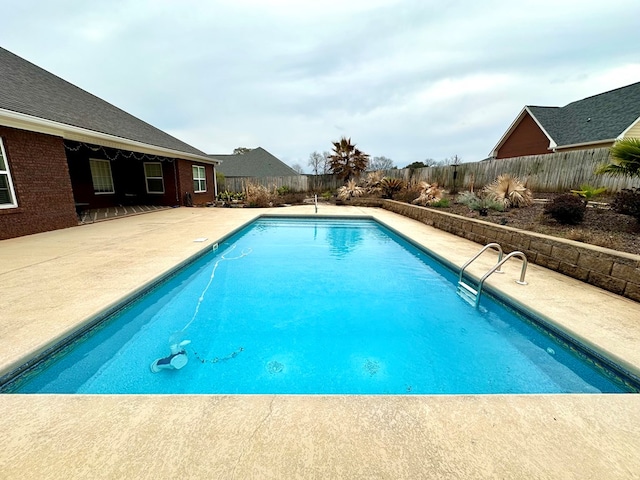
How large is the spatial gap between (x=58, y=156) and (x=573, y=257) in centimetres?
1159

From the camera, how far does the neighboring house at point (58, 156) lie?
6.03 meters

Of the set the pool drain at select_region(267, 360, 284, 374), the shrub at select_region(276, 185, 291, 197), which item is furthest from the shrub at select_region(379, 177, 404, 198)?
the pool drain at select_region(267, 360, 284, 374)

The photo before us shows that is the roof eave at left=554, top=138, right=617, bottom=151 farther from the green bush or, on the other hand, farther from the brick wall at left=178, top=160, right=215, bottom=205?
the brick wall at left=178, top=160, right=215, bottom=205

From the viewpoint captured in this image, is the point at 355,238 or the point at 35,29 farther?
the point at 35,29

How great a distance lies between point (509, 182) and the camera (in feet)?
25.4

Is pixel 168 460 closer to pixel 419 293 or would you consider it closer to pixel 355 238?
pixel 419 293

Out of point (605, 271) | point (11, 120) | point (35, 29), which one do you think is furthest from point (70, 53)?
point (605, 271)

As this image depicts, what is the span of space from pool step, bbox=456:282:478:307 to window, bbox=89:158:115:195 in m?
13.9

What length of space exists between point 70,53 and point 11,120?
8.13 meters

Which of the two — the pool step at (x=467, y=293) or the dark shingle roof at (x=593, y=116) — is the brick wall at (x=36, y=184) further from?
the dark shingle roof at (x=593, y=116)

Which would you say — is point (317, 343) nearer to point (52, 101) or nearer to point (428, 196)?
point (428, 196)

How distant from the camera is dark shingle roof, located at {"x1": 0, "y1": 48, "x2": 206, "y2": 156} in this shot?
6.31 metres

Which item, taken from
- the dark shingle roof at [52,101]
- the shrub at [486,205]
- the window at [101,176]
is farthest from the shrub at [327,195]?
the window at [101,176]

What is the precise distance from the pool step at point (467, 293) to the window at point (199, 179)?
554 inches
